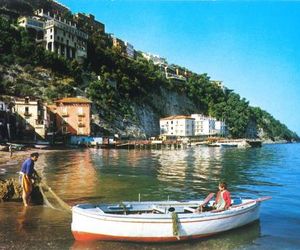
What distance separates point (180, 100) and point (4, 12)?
77599 mm

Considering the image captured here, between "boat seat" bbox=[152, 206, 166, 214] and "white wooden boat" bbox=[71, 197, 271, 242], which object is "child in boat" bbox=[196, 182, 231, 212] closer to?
"white wooden boat" bbox=[71, 197, 271, 242]

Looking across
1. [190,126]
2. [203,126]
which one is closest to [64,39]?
[190,126]

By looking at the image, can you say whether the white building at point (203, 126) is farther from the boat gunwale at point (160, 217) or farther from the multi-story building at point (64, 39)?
the boat gunwale at point (160, 217)

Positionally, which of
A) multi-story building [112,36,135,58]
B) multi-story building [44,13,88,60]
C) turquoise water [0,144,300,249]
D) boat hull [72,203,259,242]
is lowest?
turquoise water [0,144,300,249]

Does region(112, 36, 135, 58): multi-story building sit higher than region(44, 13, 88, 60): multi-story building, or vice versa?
region(112, 36, 135, 58): multi-story building

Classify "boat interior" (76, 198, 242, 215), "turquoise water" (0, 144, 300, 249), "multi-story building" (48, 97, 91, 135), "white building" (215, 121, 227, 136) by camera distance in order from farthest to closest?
"white building" (215, 121, 227, 136), "multi-story building" (48, 97, 91, 135), "boat interior" (76, 198, 242, 215), "turquoise water" (0, 144, 300, 249)

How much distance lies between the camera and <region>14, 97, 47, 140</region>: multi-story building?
8425cm

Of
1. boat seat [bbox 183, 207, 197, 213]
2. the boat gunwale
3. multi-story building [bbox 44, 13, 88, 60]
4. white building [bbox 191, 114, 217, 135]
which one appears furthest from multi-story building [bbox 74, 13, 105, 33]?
the boat gunwale

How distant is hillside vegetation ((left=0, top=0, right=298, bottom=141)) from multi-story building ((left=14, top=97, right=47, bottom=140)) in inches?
538

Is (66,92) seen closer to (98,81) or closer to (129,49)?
(98,81)

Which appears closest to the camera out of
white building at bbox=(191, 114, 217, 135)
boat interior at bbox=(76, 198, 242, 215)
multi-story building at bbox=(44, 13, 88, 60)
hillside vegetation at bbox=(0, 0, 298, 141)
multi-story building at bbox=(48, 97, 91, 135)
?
boat interior at bbox=(76, 198, 242, 215)

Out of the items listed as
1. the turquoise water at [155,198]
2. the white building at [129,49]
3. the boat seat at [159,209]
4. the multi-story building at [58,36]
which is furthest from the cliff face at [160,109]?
the boat seat at [159,209]

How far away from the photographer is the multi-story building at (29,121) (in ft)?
276

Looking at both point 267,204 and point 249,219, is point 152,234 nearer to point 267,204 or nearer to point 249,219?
point 249,219
